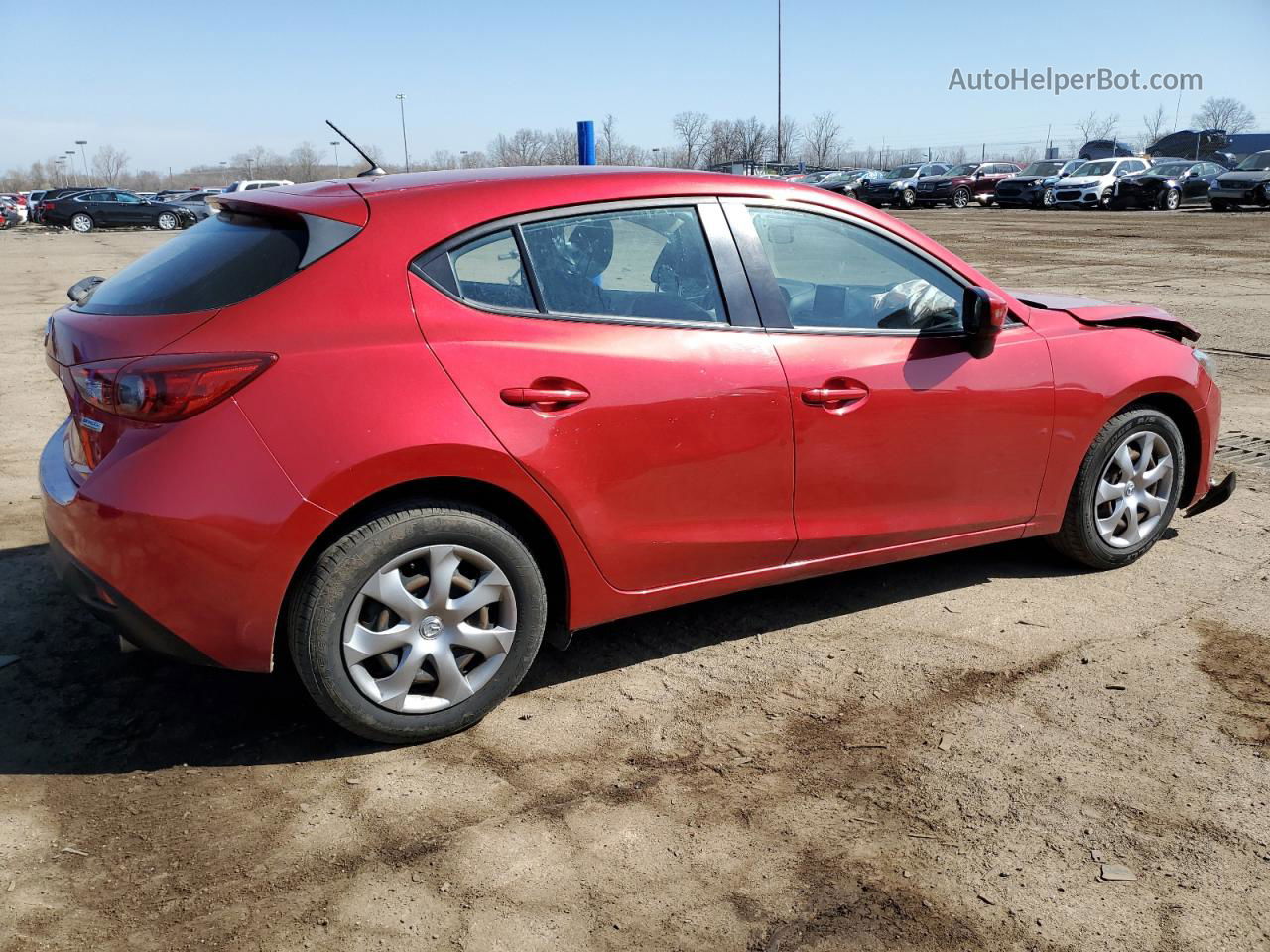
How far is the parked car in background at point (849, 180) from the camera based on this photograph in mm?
43312

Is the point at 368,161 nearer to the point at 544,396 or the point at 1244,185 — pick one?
the point at 544,396

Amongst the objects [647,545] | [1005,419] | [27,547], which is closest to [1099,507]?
[1005,419]

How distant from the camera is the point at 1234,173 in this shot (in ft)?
106

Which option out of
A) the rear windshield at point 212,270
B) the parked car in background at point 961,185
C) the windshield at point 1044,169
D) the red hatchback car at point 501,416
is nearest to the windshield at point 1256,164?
the windshield at point 1044,169

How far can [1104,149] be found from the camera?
5534 centimetres

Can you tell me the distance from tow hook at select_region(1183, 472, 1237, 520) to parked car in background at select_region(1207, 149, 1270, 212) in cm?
3145

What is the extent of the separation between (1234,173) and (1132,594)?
32.9 meters

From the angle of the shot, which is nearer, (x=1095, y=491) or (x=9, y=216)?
(x=1095, y=491)

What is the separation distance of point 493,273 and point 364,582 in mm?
978

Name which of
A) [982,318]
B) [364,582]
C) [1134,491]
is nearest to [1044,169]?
[1134,491]

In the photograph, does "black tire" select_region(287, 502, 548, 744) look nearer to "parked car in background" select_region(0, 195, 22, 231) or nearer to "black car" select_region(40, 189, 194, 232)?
"black car" select_region(40, 189, 194, 232)

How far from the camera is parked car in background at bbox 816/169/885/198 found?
1705 inches

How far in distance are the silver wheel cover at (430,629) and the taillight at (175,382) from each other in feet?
2.10

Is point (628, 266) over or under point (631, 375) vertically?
over
